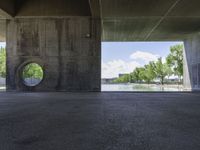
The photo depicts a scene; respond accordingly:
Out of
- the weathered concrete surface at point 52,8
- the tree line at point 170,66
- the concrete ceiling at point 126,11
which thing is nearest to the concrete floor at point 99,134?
the concrete ceiling at point 126,11

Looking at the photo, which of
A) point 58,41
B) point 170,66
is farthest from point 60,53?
point 170,66

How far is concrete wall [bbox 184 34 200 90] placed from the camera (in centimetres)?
1891

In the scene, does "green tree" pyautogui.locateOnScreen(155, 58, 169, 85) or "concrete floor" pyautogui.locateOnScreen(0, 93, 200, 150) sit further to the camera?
"green tree" pyautogui.locateOnScreen(155, 58, 169, 85)

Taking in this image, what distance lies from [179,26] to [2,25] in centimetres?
1354

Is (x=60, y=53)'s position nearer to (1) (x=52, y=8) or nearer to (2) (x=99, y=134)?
(1) (x=52, y=8)

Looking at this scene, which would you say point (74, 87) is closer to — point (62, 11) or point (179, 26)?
point (62, 11)

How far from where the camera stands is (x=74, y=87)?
46.9 ft

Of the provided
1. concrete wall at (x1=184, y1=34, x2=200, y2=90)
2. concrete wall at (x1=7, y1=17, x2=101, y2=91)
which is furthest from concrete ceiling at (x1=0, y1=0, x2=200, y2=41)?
concrete wall at (x1=184, y1=34, x2=200, y2=90)

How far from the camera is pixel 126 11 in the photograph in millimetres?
13438

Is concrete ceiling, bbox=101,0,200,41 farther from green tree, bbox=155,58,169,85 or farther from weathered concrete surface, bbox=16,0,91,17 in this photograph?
green tree, bbox=155,58,169,85

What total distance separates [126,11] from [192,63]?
393 inches

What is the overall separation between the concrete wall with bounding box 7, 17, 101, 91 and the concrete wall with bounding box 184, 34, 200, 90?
9719mm

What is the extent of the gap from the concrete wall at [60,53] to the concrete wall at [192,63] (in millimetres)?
9719

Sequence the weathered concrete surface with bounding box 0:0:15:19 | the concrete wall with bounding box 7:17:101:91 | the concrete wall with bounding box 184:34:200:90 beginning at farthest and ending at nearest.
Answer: the concrete wall with bounding box 184:34:200:90 < the concrete wall with bounding box 7:17:101:91 < the weathered concrete surface with bounding box 0:0:15:19
